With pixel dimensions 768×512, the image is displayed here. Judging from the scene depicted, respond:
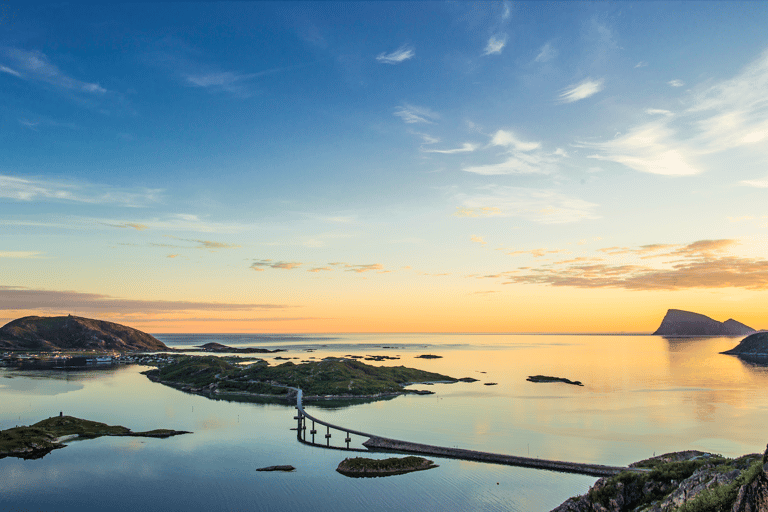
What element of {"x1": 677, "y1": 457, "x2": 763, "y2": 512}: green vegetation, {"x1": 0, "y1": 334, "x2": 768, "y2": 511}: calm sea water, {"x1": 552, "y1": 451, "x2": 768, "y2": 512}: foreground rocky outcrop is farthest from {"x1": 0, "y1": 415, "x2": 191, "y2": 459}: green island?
{"x1": 677, "y1": 457, "x2": 763, "y2": 512}: green vegetation

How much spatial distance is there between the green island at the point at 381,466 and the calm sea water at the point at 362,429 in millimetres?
1785

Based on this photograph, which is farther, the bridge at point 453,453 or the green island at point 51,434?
the green island at point 51,434

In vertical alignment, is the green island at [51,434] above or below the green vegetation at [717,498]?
below

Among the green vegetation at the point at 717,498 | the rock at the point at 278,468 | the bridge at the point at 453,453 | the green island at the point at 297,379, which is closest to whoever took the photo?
the green vegetation at the point at 717,498

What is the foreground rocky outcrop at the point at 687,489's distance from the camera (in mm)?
21047

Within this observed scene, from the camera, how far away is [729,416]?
11012 cm

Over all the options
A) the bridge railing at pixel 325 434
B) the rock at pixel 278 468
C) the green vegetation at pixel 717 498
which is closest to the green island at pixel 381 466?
the rock at pixel 278 468

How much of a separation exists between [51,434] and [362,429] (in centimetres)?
5946

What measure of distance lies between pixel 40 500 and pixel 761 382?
731 ft

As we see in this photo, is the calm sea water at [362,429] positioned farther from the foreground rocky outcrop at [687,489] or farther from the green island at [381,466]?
the foreground rocky outcrop at [687,489]

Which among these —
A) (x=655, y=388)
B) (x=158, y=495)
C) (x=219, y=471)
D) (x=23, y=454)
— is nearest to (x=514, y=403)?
(x=655, y=388)

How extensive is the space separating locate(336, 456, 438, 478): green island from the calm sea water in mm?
1785

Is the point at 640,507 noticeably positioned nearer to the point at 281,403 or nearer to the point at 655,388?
the point at 281,403

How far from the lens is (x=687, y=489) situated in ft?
98.8
